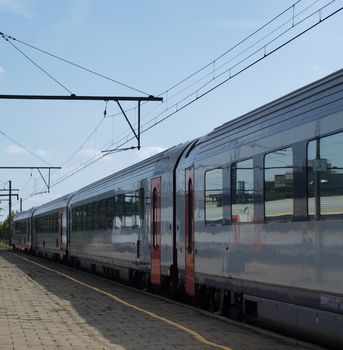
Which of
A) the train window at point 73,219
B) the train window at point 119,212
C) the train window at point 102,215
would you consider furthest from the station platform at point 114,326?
the train window at point 73,219

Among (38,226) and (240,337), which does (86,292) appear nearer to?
(240,337)

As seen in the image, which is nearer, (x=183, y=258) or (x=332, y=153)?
(x=332, y=153)

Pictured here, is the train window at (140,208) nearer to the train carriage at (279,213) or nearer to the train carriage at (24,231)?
the train carriage at (279,213)

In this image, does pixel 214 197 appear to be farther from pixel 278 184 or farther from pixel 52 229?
pixel 52 229

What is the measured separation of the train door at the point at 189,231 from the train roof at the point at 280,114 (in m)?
1.15

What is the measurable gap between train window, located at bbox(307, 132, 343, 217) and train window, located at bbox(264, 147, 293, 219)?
0.53m

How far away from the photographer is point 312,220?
7.91 metres

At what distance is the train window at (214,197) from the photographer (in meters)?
11.1

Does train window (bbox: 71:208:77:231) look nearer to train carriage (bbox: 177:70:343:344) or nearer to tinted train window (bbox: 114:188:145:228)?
tinted train window (bbox: 114:188:145:228)

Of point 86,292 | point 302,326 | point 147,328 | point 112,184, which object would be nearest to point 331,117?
point 302,326

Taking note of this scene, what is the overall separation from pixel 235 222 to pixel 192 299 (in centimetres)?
442

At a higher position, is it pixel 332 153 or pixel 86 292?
pixel 332 153

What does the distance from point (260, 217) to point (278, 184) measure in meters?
0.69

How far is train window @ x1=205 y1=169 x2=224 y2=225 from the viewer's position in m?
11.1
